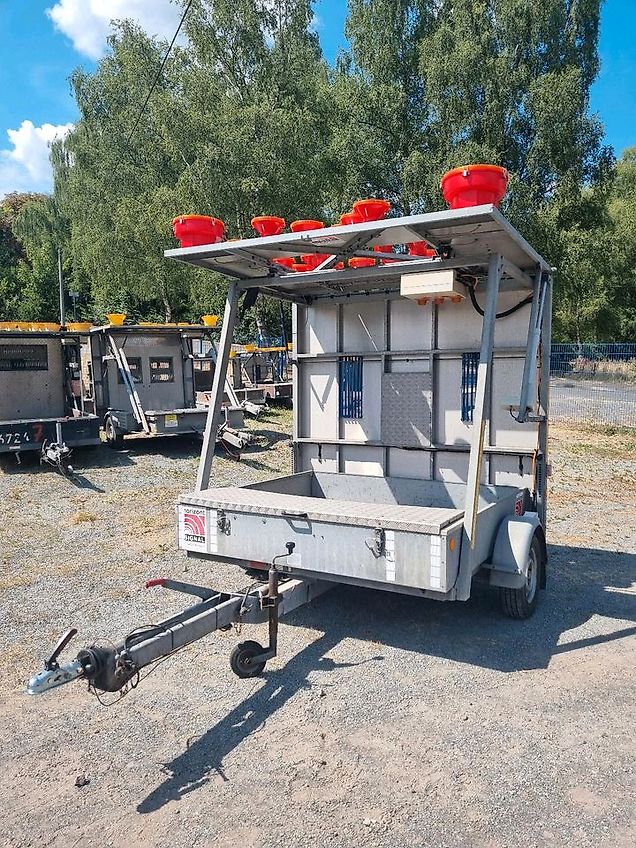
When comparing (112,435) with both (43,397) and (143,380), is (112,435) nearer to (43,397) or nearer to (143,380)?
(143,380)

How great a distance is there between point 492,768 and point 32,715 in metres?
2.67

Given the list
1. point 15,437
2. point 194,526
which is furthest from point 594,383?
point 194,526

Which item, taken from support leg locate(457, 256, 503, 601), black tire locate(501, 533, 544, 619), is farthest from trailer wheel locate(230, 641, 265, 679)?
black tire locate(501, 533, 544, 619)

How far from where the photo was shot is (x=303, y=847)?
109 inches

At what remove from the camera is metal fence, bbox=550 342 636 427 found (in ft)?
65.0

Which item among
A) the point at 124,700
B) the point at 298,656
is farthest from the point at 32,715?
the point at 298,656

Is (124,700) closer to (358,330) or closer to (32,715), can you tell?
(32,715)

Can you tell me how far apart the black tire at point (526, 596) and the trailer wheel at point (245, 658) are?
209 cm

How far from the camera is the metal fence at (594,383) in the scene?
19.8 m

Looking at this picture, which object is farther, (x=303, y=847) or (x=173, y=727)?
(x=173, y=727)

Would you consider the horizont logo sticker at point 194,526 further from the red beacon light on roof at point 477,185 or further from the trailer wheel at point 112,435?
the trailer wheel at point 112,435

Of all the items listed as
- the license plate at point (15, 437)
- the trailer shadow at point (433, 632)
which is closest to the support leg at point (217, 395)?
the trailer shadow at point (433, 632)

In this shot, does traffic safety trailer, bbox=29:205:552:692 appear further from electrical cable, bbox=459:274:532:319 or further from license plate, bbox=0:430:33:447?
license plate, bbox=0:430:33:447

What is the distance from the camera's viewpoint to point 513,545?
4902mm
